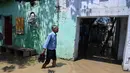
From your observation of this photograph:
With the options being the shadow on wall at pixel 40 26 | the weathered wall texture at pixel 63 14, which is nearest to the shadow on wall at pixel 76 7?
the weathered wall texture at pixel 63 14

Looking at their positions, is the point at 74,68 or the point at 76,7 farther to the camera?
the point at 76,7

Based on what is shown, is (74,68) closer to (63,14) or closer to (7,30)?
(63,14)

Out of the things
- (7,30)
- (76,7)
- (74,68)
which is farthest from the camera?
(7,30)

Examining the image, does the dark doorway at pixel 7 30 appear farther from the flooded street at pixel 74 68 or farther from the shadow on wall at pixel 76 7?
the shadow on wall at pixel 76 7

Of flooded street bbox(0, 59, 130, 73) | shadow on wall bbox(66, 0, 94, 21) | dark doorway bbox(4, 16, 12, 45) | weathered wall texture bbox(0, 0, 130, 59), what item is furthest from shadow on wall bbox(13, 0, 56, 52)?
flooded street bbox(0, 59, 130, 73)

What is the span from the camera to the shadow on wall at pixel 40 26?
9495mm

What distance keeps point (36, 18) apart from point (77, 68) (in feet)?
12.8

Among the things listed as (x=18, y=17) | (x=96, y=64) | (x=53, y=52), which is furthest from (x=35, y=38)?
(x=96, y=64)

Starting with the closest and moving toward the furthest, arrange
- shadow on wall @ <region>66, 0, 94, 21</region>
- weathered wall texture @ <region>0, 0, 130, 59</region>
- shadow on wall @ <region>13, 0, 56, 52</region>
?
1. weathered wall texture @ <region>0, 0, 130, 59</region>
2. shadow on wall @ <region>66, 0, 94, 21</region>
3. shadow on wall @ <region>13, 0, 56, 52</region>

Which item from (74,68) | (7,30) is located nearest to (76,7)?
(74,68)

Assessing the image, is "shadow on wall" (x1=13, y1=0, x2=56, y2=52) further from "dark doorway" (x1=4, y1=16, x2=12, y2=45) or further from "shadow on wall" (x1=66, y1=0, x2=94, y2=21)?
"dark doorway" (x1=4, y1=16, x2=12, y2=45)

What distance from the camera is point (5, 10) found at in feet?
40.3

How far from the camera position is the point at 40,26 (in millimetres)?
9945

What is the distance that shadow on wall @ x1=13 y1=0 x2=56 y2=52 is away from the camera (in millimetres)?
9495
